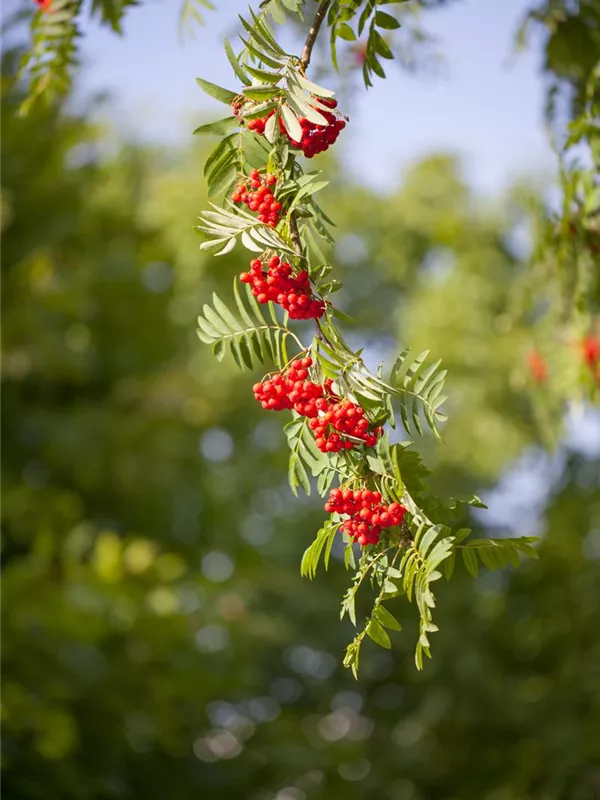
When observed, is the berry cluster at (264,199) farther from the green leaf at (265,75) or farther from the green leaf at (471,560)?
the green leaf at (471,560)

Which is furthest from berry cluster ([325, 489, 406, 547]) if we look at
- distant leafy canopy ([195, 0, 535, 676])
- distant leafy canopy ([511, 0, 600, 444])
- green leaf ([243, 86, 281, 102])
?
distant leafy canopy ([511, 0, 600, 444])

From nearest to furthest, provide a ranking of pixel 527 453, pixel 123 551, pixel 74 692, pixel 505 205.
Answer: pixel 74 692 → pixel 123 551 → pixel 527 453 → pixel 505 205

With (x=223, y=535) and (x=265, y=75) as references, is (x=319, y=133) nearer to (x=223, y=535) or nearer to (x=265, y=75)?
→ (x=265, y=75)

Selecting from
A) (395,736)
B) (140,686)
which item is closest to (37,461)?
(140,686)

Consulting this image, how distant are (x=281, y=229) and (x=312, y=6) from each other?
1067 mm

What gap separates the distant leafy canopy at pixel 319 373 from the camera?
0.97 meters

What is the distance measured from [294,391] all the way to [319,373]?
0.11 feet

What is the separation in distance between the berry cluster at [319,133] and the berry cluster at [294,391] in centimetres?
25

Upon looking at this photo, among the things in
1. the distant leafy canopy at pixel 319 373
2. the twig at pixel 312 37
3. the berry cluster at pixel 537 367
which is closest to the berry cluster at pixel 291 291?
the distant leafy canopy at pixel 319 373

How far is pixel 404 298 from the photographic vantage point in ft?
A: 39.6

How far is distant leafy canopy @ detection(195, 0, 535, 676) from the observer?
3.19 feet

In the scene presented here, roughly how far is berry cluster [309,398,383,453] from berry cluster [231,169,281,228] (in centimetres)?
22

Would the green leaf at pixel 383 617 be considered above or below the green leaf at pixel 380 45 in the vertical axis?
below

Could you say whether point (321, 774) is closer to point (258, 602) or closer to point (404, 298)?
point (258, 602)
